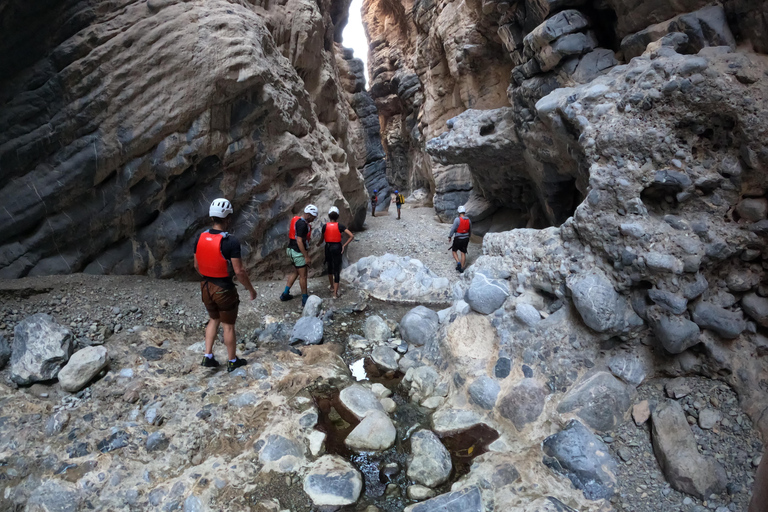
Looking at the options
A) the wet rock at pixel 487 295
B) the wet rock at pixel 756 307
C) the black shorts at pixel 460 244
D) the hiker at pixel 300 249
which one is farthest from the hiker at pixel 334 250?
the wet rock at pixel 756 307

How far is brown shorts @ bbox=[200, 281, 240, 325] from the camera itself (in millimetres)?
3936

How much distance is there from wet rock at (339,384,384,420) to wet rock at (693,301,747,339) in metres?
2.94

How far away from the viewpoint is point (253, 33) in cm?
634

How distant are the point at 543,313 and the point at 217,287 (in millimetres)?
3366

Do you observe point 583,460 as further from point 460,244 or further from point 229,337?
point 460,244

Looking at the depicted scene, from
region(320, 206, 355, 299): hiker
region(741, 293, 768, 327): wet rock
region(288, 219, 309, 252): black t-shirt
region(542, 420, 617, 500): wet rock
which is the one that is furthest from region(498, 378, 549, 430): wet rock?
region(288, 219, 309, 252): black t-shirt

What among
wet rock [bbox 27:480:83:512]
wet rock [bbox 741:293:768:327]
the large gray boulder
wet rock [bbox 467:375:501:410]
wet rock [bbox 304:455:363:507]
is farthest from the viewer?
wet rock [bbox 467:375:501:410]

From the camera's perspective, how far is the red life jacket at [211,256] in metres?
3.78

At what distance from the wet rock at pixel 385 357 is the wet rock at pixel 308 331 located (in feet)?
2.60

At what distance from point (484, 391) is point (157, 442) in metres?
2.90

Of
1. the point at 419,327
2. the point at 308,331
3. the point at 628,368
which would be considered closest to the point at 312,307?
the point at 308,331

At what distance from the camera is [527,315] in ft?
12.9

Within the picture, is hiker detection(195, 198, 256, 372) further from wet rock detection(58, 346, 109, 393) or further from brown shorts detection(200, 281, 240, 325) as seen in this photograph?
wet rock detection(58, 346, 109, 393)

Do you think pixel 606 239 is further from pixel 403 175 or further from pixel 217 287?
pixel 403 175
